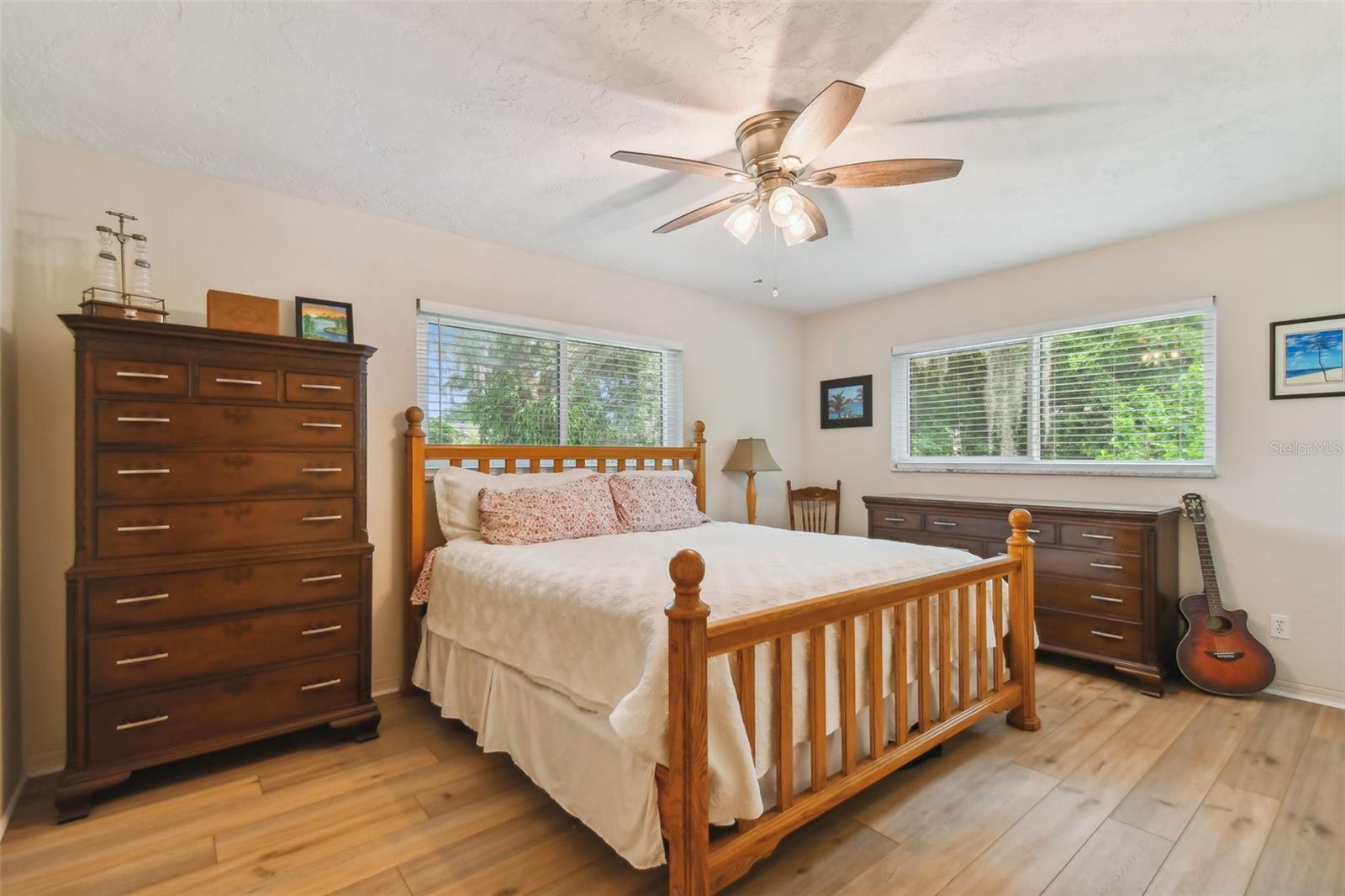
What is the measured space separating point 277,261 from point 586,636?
226cm

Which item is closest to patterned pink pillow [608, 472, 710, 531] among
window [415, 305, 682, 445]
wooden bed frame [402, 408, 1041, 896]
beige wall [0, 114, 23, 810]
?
window [415, 305, 682, 445]

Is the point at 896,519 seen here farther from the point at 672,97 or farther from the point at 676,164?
the point at 672,97

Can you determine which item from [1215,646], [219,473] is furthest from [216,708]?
[1215,646]

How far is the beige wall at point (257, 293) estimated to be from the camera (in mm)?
2164

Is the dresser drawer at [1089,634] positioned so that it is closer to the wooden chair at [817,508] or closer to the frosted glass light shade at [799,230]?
the wooden chair at [817,508]

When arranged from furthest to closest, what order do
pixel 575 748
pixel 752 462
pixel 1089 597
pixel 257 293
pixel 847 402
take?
1. pixel 847 402
2. pixel 752 462
3. pixel 1089 597
4. pixel 257 293
5. pixel 575 748

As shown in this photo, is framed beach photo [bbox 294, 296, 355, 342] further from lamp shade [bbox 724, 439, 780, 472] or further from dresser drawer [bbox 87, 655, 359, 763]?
lamp shade [bbox 724, 439, 780, 472]

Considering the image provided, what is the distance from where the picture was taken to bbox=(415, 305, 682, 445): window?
3.14 m

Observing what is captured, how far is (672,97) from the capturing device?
6.23 ft

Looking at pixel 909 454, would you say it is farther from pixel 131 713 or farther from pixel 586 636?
pixel 131 713

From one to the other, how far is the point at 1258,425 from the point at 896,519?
5.91 feet

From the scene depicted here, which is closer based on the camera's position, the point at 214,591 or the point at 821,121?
the point at 821,121

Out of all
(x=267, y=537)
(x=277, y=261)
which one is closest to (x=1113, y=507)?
(x=267, y=537)
